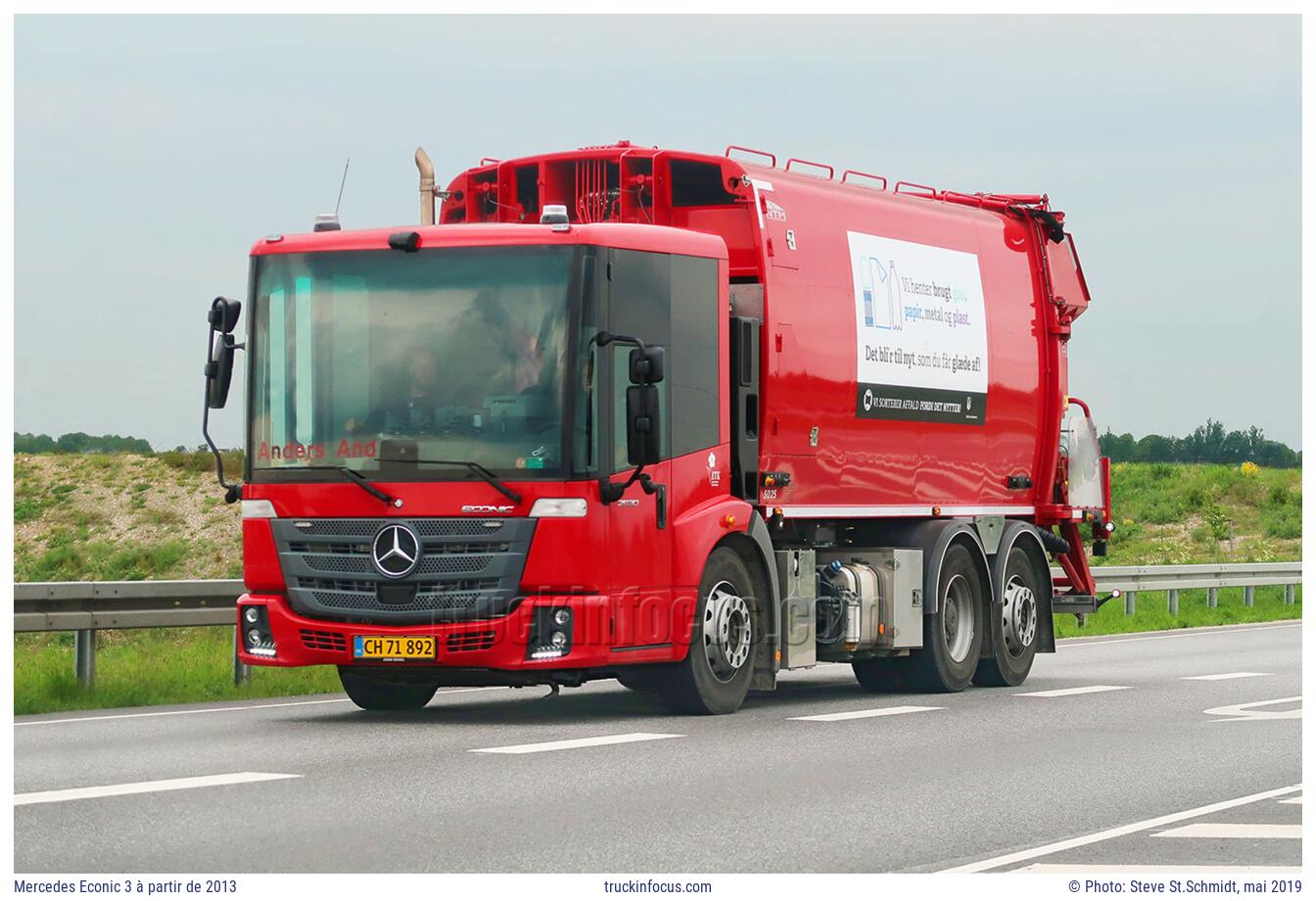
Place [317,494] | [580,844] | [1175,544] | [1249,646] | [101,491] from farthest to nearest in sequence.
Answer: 1. [1175,544]
2. [101,491]
3. [1249,646]
4. [317,494]
5. [580,844]

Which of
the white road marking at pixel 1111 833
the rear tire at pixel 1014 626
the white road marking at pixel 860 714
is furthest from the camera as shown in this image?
the rear tire at pixel 1014 626

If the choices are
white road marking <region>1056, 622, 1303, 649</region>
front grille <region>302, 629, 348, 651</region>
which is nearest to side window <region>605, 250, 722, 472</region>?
front grille <region>302, 629, 348, 651</region>

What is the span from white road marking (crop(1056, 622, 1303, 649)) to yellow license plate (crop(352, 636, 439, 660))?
1266 cm

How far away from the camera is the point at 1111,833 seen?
9.65 metres

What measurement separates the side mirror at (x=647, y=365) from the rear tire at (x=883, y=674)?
4989 millimetres

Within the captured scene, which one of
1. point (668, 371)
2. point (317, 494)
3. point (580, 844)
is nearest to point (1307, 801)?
point (580, 844)

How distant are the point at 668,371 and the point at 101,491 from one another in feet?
125

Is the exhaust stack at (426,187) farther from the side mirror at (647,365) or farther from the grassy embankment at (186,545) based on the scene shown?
the grassy embankment at (186,545)

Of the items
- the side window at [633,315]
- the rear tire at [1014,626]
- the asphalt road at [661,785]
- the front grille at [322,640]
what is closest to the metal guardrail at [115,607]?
the asphalt road at [661,785]

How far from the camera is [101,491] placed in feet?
167

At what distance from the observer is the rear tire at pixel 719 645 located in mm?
14898

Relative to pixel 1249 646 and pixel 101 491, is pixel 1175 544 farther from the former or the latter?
pixel 1249 646

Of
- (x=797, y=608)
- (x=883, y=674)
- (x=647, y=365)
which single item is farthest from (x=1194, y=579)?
(x=647, y=365)

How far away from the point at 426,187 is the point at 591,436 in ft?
20.9
